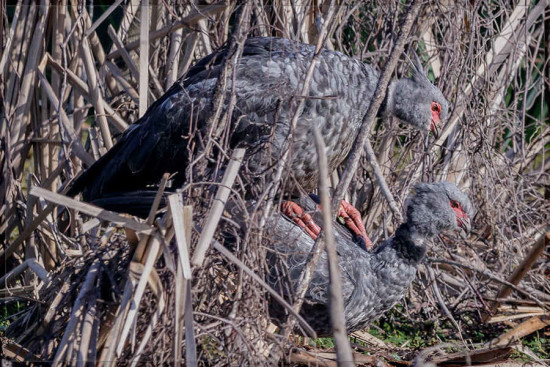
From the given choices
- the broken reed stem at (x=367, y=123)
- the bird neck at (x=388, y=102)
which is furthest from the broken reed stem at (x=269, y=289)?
the bird neck at (x=388, y=102)

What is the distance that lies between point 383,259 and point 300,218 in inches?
14.1

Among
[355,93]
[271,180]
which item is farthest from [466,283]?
[271,180]

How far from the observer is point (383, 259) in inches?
116

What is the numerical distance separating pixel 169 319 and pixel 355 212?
4.64 feet

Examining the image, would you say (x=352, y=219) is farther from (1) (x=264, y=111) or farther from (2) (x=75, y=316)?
(2) (x=75, y=316)

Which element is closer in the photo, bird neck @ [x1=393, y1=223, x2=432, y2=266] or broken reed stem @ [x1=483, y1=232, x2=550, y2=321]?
bird neck @ [x1=393, y1=223, x2=432, y2=266]

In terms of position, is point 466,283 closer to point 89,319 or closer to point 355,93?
point 355,93

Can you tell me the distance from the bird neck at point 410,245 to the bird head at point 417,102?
0.61m

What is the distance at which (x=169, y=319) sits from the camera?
2125mm

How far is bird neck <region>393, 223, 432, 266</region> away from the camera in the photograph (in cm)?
294

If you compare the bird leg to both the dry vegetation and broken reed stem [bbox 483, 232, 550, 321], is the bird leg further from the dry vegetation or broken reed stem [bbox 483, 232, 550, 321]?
broken reed stem [bbox 483, 232, 550, 321]

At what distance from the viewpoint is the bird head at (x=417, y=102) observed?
11.0 feet

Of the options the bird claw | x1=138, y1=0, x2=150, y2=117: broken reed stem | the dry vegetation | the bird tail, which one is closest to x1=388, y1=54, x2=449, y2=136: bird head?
the dry vegetation

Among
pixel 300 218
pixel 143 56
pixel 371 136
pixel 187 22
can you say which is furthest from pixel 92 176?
pixel 371 136
